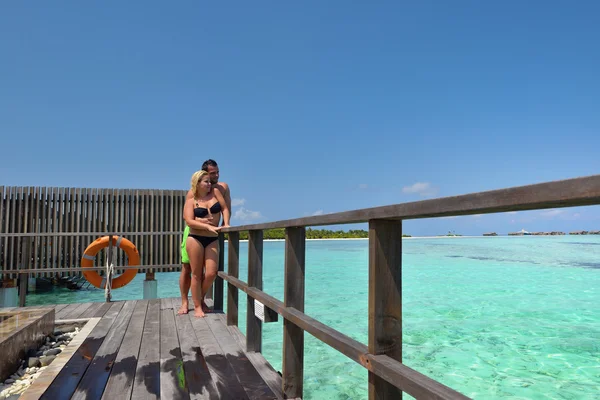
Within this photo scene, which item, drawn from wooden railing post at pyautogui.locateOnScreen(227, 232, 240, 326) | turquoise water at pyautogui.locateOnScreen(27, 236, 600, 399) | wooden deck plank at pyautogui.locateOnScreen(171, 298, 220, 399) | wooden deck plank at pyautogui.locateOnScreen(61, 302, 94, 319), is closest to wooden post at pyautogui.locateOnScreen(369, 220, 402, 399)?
wooden deck plank at pyautogui.locateOnScreen(171, 298, 220, 399)

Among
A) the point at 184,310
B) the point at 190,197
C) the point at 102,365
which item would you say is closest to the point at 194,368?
the point at 102,365

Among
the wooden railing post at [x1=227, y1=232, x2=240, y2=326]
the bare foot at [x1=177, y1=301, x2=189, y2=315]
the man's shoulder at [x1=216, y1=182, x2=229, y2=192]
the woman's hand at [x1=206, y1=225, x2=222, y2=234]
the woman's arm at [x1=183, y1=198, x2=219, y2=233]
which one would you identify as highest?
the man's shoulder at [x1=216, y1=182, x2=229, y2=192]

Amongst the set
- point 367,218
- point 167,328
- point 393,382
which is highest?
point 367,218

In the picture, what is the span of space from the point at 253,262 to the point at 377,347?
161cm

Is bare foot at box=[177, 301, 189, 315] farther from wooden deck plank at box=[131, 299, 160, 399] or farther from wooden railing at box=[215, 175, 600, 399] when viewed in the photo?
wooden railing at box=[215, 175, 600, 399]

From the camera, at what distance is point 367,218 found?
1307 millimetres

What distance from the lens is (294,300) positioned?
6.75 ft

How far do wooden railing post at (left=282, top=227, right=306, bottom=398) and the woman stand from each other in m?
1.94

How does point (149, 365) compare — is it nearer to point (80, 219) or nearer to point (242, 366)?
point (242, 366)

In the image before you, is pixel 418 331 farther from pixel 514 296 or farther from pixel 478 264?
pixel 478 264

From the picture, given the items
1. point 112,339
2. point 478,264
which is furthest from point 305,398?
point 478,264

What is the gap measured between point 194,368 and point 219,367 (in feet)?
0.51

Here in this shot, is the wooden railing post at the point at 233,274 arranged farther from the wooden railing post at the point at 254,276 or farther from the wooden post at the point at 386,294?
the wooden post at the point at 386,294

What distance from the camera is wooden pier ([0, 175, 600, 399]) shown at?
953 millimetres
